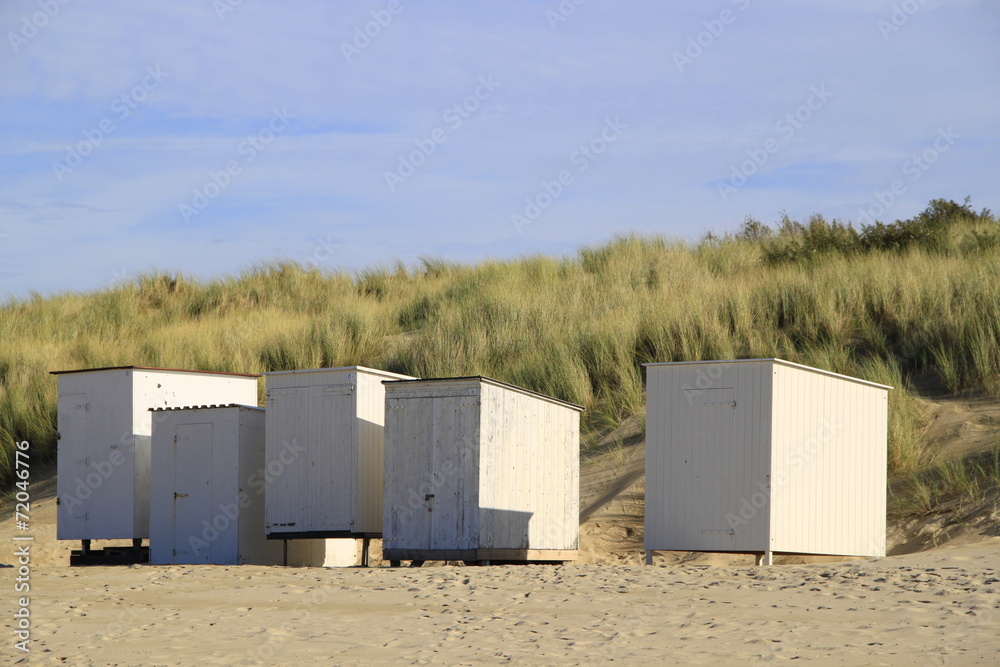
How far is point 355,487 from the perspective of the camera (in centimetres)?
1401

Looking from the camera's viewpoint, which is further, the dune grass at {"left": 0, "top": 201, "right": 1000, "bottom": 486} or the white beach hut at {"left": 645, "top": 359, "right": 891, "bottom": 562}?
the dune grass at {"left": 0, "top": 201, "right": 1000, "bottom": 486}

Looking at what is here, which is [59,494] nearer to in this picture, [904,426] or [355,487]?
[355,487]

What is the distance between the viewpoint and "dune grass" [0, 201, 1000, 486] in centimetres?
1961

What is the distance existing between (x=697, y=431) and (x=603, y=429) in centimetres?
605

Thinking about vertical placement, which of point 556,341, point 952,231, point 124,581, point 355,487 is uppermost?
point 952,231

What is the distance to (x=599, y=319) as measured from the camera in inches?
898

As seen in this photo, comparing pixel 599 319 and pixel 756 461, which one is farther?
pixel 599 319

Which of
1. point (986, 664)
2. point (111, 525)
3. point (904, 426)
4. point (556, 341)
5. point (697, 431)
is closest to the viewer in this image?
point (986, 664)

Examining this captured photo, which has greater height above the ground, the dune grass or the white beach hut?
the dune grass

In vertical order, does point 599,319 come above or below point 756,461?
above

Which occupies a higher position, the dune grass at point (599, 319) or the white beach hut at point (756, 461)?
the dune grass at point (599, 319)

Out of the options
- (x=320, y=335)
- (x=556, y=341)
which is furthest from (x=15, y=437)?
(x=556, y=341)

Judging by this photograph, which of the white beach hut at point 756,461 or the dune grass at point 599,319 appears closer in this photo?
the white beach hut at point 756,461

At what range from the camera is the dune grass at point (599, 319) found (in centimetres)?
1961
